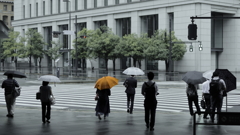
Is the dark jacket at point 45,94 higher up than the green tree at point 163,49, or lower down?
lower down

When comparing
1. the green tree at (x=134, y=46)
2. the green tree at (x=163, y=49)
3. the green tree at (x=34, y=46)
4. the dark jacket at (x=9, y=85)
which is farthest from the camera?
the green tree at (x=34, y=46)

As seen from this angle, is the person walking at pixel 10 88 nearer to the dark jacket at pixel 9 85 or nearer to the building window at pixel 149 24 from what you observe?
the dark jacket at pixel 9 85

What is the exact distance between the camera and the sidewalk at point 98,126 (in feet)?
36.5

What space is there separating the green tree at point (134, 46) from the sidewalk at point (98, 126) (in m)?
49.9

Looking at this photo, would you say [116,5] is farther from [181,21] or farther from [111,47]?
[181,21]

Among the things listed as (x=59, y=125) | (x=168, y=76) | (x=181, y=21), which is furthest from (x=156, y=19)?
(x=59, y=125)

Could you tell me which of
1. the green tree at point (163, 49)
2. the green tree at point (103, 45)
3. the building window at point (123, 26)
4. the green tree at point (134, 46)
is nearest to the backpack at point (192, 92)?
the green tree at point (163, 49)

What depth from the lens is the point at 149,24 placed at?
73.6 m

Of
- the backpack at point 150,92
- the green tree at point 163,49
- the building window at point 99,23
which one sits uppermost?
the building window at point 99,23

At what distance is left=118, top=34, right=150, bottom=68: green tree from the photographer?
6588 centimetres

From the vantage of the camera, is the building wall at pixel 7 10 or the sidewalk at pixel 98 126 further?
the building wall at pixel 7 10

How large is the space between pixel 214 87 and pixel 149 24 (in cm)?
6060

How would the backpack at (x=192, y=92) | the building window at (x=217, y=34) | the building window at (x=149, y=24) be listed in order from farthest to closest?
the building window at (x=149, y=24), the building window at (x=217, y=34), the backpack at (x=192, y=92)

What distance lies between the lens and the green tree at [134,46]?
65.9 m
